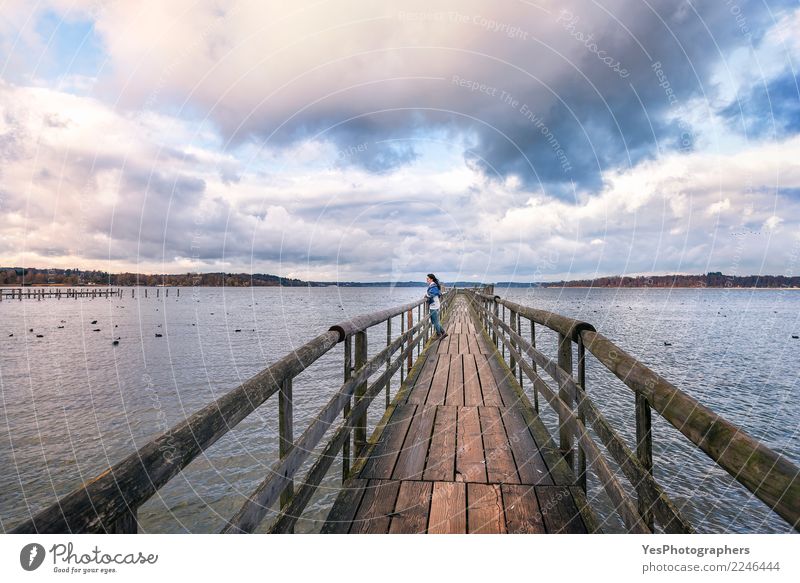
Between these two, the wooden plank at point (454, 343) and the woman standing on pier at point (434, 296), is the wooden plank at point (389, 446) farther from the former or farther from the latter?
the woman standing on pier at point (434, 296)

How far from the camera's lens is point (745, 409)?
1436 centimetres

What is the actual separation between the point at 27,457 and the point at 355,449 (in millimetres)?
11481

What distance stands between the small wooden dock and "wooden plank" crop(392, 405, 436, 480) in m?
0.01

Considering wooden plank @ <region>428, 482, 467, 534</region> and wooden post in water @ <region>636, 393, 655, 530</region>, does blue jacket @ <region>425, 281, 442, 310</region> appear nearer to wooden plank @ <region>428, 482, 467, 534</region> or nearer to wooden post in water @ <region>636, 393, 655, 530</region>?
wooden plank @ <region>428, 482, 467, 534</region>

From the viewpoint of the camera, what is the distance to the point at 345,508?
10.8 feet

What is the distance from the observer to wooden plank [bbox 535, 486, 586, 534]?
3029 millimetres

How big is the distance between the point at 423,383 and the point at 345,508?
446 cm

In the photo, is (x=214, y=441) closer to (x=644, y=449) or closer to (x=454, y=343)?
(x=644, y=449)

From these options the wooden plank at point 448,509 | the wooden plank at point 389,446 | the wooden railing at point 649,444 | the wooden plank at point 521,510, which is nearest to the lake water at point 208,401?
the wooden plank at point 389,446

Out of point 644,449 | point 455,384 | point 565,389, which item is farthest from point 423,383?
point 644,449

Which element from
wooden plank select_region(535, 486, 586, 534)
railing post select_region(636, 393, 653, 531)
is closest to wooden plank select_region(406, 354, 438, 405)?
Result: wooden plank select_region(535, 486, 586, 534)

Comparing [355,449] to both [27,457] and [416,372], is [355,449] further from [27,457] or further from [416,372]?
[27,457]

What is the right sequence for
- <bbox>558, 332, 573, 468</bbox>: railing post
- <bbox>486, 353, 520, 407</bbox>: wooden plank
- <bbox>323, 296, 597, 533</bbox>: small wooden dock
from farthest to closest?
<bbox>486, 353, 520, 407</bbox>: wooden plank → <bbox>558, 332, 573, 468</bbox>: railing post → <bbox>323, 296, 597, 533</bbox>: small wooden dock

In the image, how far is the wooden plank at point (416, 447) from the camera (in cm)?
396
